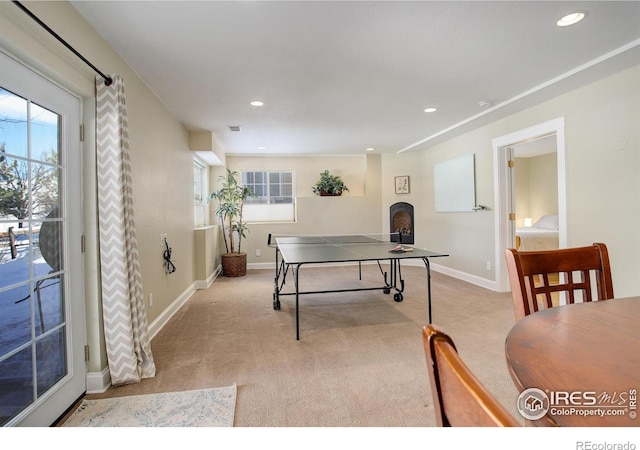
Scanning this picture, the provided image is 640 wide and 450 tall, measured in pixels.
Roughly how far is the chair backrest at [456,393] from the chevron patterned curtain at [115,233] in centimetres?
213

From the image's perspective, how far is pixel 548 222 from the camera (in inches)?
259

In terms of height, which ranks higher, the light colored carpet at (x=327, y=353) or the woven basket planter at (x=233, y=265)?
the woven basket planter at (x=233, y=265)

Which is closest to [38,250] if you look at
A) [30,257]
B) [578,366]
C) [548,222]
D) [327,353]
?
[30,257]

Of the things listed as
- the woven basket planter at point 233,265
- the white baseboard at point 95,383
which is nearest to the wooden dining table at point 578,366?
the white baseboard at point 95,383

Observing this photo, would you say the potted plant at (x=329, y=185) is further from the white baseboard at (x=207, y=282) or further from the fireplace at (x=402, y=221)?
the white baseboard at (x=207, y=282)

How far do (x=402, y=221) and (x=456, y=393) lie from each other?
630 centimetres

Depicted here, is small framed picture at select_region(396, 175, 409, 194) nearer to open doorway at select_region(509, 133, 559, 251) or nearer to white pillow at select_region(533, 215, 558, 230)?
open doorway at select_region(509, 133, 559, 251)

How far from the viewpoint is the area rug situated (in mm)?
1688

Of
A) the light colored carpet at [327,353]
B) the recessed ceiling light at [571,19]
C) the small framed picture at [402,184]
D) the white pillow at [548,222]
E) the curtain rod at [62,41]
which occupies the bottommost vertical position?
the light colored carpet at [327,353]

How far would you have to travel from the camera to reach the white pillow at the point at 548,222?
6.40 m

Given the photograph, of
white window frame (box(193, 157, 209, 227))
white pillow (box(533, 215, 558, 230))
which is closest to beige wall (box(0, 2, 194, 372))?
white window frame (box(193, 157, 209, 227))

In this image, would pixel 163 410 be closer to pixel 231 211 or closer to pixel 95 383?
pixel 95 383
